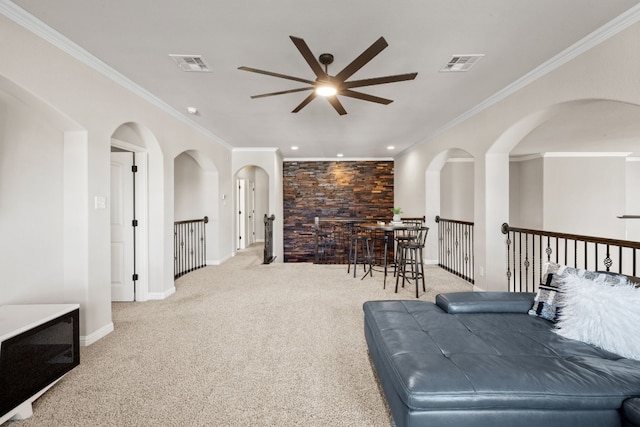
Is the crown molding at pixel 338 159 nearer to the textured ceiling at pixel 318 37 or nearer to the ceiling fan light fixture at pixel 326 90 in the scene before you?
the textured ceiling at pixel 318 37

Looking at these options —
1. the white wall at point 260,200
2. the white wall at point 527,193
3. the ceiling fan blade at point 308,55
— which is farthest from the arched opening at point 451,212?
the white wall at point 260,200

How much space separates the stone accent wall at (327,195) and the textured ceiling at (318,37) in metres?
4.94

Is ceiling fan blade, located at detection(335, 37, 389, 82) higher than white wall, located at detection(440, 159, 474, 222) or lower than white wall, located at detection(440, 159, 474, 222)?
higher

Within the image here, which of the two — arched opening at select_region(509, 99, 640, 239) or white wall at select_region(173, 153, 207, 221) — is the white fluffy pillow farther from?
white wall at select_region(173, 153, 207, 221)

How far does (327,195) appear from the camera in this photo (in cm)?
894

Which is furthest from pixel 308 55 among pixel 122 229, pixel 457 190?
pixel 457 190

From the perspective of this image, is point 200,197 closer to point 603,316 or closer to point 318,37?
point 318,37

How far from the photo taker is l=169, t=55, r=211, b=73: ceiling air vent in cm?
276

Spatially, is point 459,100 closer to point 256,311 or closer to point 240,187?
point 256,311

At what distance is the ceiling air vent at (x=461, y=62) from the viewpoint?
2.75m

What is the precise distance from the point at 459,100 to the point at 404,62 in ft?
4.86

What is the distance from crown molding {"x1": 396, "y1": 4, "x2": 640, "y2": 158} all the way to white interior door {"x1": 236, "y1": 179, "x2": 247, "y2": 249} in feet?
21.7

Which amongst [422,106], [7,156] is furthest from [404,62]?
[7,156]

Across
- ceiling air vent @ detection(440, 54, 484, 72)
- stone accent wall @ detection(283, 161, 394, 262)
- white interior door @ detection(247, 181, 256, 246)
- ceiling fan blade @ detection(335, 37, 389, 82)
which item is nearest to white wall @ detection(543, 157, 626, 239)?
stone accent wall @ detection(283, 161, 394, 262)
